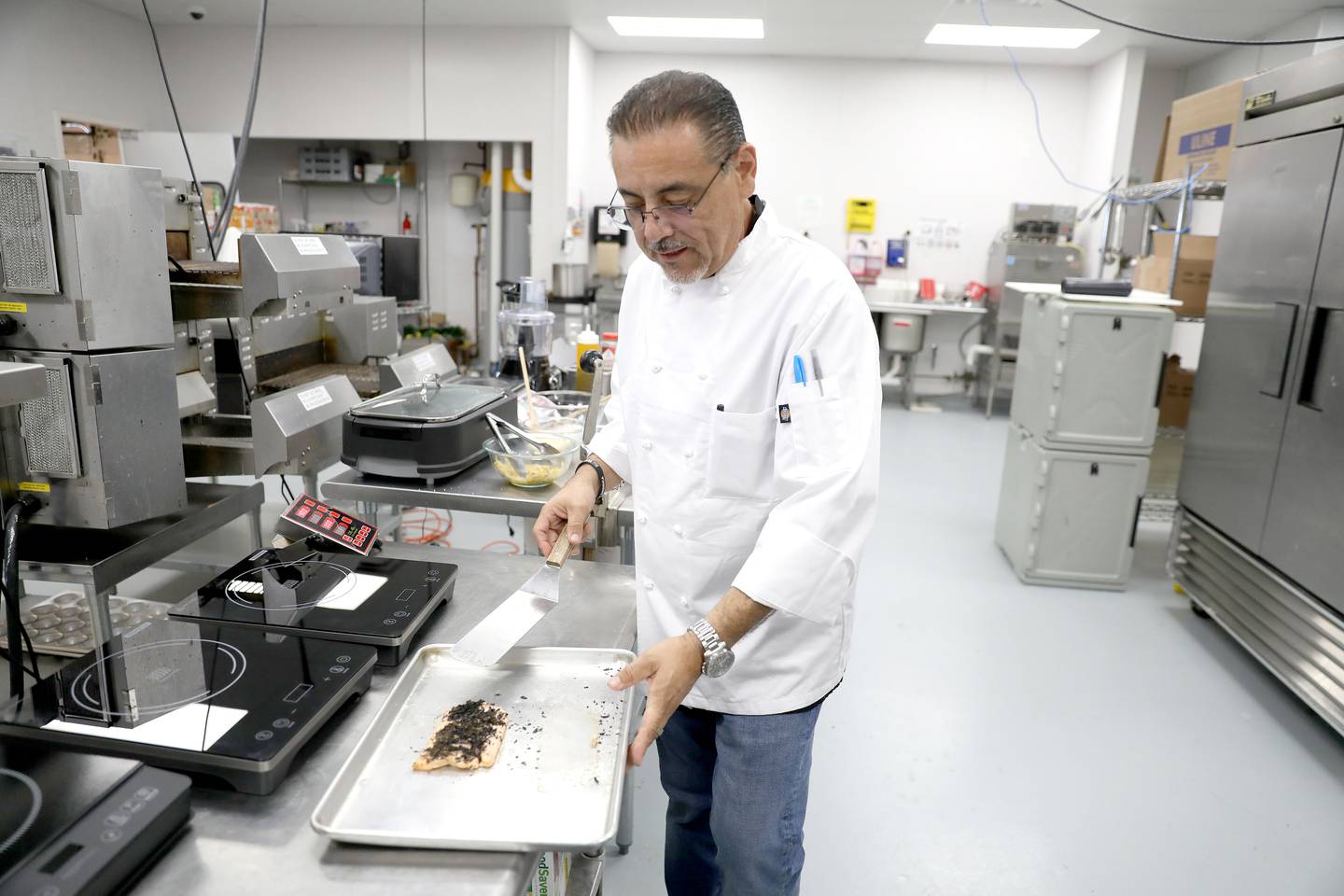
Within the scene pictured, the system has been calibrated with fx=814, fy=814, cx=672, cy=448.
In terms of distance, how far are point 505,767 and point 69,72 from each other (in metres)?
7.43

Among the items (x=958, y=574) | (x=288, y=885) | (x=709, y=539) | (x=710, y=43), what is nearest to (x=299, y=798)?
(x=288, y=885)

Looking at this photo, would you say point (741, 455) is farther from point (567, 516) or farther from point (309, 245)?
point (309, 245)

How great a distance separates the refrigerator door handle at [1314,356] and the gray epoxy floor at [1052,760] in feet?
3.31

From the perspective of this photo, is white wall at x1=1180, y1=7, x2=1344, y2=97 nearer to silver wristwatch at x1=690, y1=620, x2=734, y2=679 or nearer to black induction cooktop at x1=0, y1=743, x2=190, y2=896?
silver wristwatch at x1=690, y1=620, x2=734, y2=679

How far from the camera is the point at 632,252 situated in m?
7.86

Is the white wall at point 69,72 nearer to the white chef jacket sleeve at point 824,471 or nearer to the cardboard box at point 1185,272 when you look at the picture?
the white chef jacket sleeve at point 824,471

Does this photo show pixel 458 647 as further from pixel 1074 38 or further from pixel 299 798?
pixel 1074 38

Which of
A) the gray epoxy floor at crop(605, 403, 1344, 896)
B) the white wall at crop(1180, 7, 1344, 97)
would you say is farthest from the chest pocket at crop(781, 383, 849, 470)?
the white wall at crop(1180, 7, 1344, 97)

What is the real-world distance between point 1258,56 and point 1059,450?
4.47m

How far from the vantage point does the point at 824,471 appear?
1.08 m

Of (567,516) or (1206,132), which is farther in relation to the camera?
(1206,132)

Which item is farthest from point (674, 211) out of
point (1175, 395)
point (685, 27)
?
point (685, 27)

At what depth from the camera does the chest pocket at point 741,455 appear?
46.9 inches

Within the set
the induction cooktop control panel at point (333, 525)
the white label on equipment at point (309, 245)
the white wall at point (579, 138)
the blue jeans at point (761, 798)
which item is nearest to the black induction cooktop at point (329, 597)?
the induction cooktop control panel at point (333, 525)
